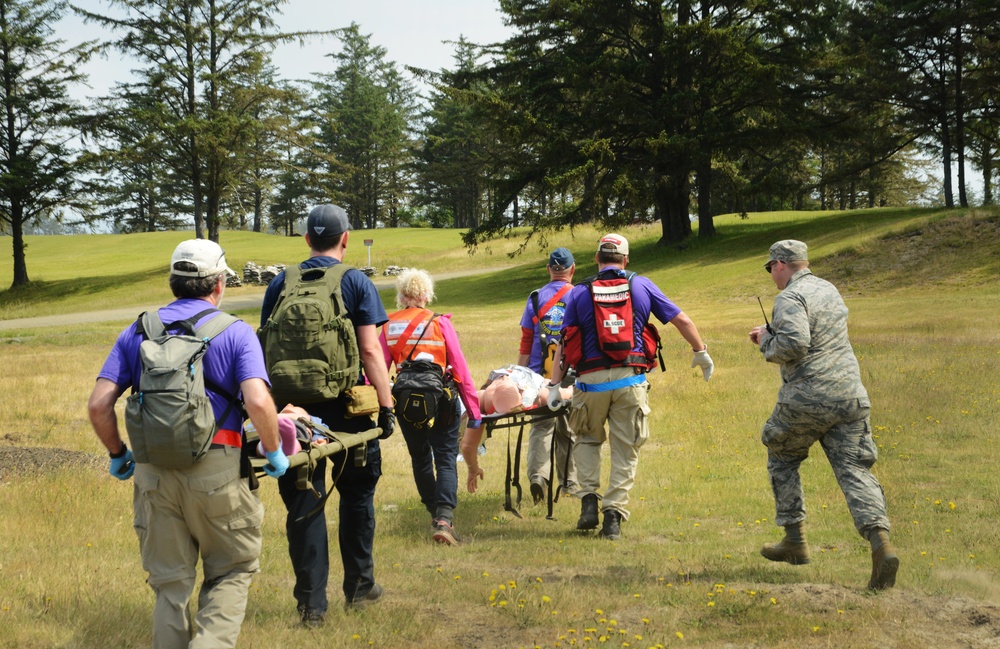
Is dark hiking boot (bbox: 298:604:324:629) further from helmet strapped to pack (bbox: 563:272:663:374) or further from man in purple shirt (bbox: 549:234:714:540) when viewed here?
helmet strapped to pack (bbox: 563:272:663:374)

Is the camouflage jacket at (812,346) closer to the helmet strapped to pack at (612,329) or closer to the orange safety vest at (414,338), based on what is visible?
the helmet strapped to pack at (612,329)

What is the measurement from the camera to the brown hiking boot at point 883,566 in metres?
5.46

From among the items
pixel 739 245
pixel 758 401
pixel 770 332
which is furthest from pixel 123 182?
pixel 770 332

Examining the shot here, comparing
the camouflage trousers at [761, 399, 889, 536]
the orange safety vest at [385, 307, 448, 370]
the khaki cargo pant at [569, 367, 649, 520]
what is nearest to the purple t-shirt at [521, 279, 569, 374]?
the khaki cargo pant at [569, 367, 649, 520]

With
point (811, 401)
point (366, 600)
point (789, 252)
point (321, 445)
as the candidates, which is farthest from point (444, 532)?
point (789, 252)

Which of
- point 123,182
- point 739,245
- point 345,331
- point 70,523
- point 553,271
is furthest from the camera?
point 123,182

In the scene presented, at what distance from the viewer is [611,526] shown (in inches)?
287

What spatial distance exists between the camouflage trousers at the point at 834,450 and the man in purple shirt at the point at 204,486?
11.0 ft

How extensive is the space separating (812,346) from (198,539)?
387 centimetres

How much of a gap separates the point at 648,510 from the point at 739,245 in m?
32.4

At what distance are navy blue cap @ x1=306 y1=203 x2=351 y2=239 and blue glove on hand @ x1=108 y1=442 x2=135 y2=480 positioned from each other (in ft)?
5.25

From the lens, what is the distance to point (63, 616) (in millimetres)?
5000

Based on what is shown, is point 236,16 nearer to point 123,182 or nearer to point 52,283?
point 52,283

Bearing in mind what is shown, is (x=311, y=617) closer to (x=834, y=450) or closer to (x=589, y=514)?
(x=589, y=514)
